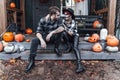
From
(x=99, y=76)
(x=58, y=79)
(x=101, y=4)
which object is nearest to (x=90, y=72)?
(x=99, y=76)

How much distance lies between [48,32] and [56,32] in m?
0.27

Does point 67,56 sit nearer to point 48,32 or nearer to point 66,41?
point 66,41

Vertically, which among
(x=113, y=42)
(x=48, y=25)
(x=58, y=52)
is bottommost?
(x=58, y=52)

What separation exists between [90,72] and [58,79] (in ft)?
2.41

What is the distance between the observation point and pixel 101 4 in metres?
9.27

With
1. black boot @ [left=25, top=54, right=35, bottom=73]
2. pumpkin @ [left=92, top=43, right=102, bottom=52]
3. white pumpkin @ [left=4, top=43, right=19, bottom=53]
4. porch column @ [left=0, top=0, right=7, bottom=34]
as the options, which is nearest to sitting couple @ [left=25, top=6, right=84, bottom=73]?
black boot @ [left=25, top=54, right=35, bottom=73]

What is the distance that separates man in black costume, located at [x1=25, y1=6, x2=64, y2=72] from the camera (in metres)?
5.67

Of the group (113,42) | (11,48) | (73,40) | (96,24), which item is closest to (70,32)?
(73,40)

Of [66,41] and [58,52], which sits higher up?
[66,41]

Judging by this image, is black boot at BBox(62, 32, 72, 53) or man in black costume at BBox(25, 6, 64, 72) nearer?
man in black costume at BBox(25, 6, 64, 72)

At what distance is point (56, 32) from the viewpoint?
19.1ft

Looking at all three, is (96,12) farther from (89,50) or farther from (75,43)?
(75,43)

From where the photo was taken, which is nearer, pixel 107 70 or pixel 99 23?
pixel 107 70

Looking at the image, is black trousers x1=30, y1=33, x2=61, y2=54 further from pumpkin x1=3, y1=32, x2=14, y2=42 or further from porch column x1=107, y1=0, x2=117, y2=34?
porch column x1=107, y1=0, x2=117, y2=34
